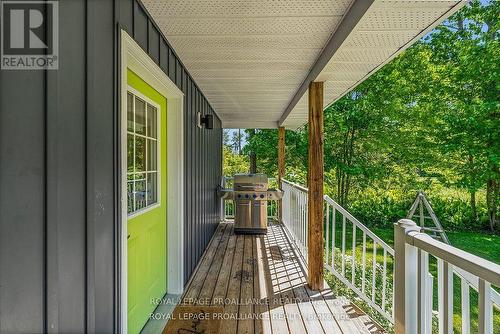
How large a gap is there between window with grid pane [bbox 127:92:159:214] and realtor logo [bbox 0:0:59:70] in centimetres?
88

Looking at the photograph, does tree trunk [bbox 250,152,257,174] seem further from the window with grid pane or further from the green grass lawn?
the window with grid pane

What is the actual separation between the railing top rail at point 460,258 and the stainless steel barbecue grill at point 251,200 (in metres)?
3.63

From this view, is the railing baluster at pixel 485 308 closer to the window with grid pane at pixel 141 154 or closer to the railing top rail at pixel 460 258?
the railing top rail at pixel 460 258

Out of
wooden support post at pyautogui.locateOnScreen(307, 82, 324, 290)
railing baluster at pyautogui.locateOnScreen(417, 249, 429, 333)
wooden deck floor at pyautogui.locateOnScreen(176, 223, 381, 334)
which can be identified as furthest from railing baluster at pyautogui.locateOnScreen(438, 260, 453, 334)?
wooden support post at pyautogui.locateOnScreen(307, 82, 324, 290)

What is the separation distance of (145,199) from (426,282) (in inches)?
76.0

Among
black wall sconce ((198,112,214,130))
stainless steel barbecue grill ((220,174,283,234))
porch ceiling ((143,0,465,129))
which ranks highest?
porch ceiling ((143,0,465,129))

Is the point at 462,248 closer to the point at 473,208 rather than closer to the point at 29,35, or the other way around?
the point at 473,208

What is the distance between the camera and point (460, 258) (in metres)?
1.00

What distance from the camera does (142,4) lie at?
1.68 m

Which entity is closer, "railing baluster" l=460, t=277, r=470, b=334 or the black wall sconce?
"railing baluster" l=460, t=277, r=470, b=334

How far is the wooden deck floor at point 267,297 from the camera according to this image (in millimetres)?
2178

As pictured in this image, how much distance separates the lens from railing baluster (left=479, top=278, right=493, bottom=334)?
923 millimetres

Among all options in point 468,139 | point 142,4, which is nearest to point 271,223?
point 142,4

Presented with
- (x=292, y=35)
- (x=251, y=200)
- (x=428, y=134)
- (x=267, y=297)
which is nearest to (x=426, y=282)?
(x=267, y=297)
